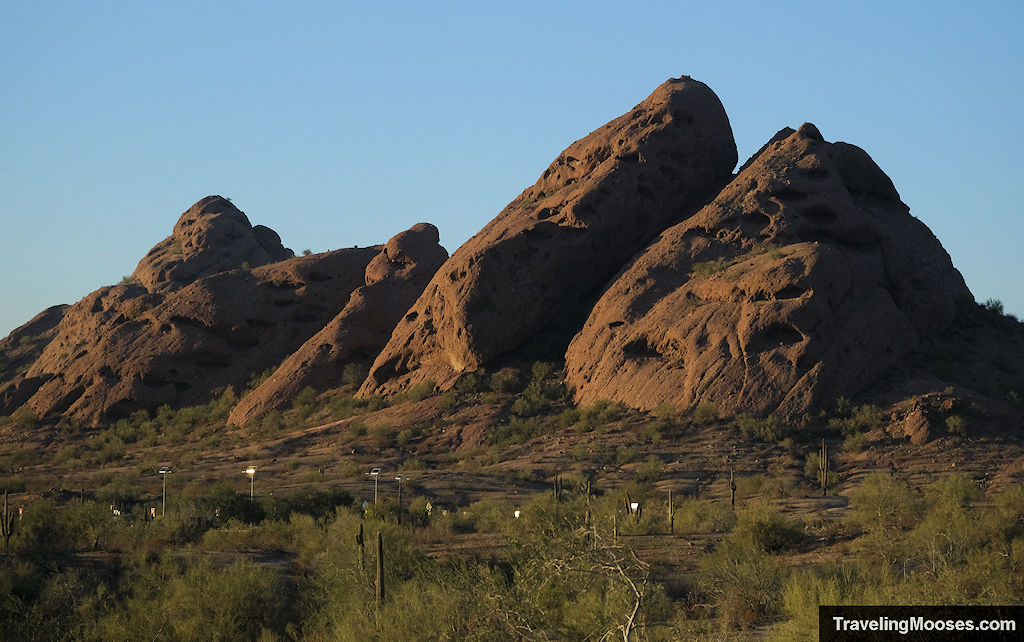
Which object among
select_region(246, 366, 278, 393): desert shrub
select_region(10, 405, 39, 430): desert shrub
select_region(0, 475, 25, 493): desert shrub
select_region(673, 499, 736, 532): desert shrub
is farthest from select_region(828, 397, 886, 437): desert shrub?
select_region(10, 405, 39, 430): desert shrub

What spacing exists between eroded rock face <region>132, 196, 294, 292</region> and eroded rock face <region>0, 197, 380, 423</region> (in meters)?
9.32

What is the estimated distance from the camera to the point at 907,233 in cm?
3925

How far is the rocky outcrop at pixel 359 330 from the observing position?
145 feet

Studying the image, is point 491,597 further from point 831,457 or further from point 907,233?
point 907,233

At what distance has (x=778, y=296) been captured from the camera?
33531 mm

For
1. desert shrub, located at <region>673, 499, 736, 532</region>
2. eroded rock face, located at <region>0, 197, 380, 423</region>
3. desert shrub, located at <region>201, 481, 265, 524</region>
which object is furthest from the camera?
eroded rock face, located at <region>0, 197, 380, 423</region>

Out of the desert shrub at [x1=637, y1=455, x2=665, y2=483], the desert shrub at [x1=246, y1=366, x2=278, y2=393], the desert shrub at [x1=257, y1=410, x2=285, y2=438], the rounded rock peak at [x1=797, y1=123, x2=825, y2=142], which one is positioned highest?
the rounded rock peak at [x1=797, y1=123, x2=825, y2=142]

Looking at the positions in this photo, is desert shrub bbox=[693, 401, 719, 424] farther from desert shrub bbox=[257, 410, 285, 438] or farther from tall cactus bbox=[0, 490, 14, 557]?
tall cactus bbox=[0, 490, 14, 557]

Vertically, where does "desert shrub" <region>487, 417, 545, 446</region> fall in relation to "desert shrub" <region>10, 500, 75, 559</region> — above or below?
above

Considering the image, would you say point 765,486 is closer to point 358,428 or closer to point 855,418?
point 855,418

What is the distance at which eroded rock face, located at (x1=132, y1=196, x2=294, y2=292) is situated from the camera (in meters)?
61.0

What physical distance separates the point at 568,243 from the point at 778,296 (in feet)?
31.5

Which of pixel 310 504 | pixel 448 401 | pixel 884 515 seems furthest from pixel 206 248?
pixel 884 515

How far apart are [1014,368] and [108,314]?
134 feet
